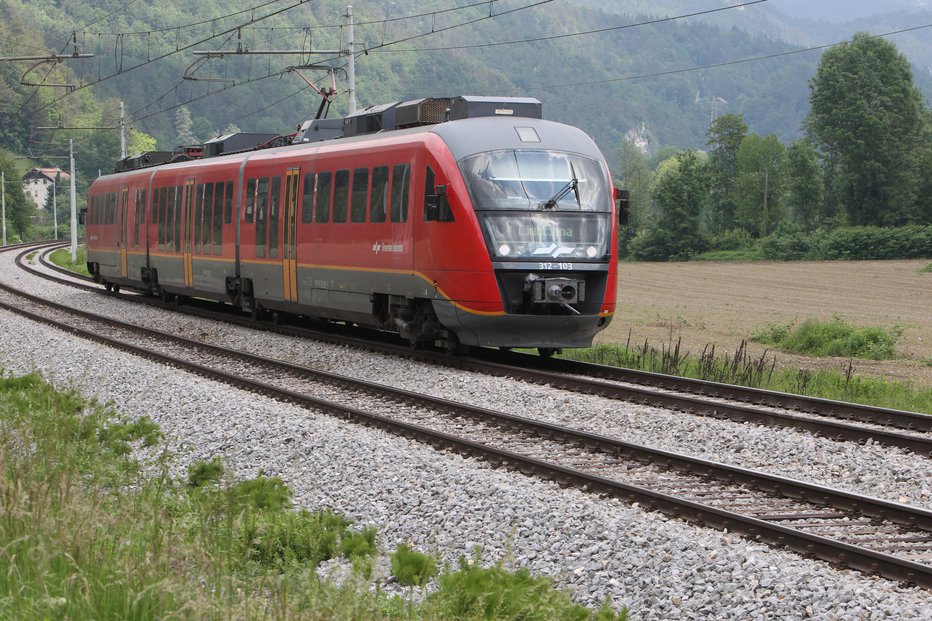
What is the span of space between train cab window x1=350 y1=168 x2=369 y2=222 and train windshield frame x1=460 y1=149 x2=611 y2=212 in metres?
2.71

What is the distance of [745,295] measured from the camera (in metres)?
44.2

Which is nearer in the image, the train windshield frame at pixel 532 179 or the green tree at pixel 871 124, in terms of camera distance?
the train windshield frame at pixel 532 179

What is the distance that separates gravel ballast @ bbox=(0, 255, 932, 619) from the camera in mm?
6418

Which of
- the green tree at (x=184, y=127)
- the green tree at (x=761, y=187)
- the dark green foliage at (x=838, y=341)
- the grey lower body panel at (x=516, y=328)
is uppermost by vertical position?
the green tree at (x=184, y=127)

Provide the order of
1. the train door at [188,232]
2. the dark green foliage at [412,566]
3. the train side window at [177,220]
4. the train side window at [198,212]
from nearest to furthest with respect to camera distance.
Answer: the dark green foliage at [412,566], the train side window at [198,212], the train door at [188,232], the train side window at [177,220]

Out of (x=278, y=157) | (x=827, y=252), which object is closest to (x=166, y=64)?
(x=827, y=252)

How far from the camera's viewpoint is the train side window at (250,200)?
21.8 meters

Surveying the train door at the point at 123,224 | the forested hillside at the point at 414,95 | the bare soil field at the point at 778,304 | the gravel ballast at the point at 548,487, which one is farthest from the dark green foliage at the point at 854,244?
the gravel ballast at the point at 548,487

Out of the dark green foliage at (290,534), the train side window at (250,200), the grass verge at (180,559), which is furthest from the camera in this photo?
the train side window at (250,200)

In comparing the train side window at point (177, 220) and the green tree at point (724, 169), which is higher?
the green tree at point (724, 169)

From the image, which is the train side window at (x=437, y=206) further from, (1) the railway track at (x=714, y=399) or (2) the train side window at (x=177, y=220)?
(2) the train side window at (x=177, y=220)

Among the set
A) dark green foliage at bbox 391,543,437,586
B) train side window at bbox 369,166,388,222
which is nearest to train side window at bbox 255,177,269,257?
train side window at bbox 369,166,388,222

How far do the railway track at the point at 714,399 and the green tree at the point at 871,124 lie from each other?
233ft

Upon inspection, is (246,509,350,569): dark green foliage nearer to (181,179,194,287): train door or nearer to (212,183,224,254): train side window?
(212,183,224,254): train side window
